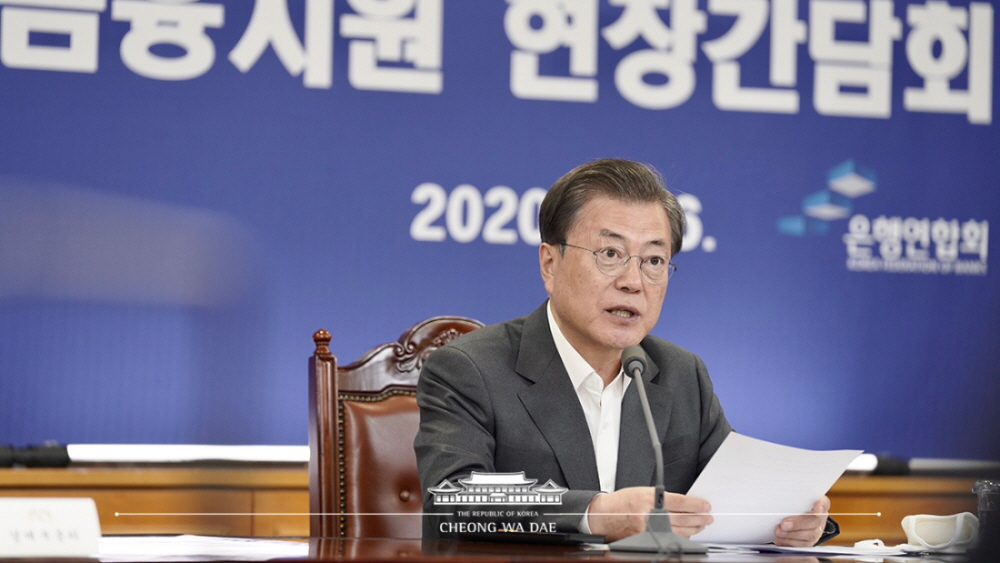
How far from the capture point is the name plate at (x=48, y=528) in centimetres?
127

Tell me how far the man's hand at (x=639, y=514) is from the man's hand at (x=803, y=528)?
0.50 ft

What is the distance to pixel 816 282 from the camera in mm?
3594

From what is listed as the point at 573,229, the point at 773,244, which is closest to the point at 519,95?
the point at 773,244

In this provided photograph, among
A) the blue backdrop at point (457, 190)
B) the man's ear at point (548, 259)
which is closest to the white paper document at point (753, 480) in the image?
the man's ear at point (548, 259)

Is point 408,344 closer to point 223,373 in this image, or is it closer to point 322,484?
point 322,484

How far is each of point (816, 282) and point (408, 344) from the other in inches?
66.3

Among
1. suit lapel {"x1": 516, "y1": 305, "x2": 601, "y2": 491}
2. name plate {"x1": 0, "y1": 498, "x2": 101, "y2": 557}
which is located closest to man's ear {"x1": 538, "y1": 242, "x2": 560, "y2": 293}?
suit lapel {"x1": 516, "y1": 305, "x2": 601, "y2": 491}

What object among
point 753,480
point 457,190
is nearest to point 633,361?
point 753,480

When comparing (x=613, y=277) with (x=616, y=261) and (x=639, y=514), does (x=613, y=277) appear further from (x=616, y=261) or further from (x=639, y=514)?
(x=639, y=514)

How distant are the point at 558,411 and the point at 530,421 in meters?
0.06

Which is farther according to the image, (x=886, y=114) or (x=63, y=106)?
(x=886, y=114)

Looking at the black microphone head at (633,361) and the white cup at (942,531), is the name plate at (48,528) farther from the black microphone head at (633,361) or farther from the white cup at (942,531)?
the white cup at (942,531)

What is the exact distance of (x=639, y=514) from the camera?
1534mm

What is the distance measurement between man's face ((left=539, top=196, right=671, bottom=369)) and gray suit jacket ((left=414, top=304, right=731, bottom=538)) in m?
0.11
